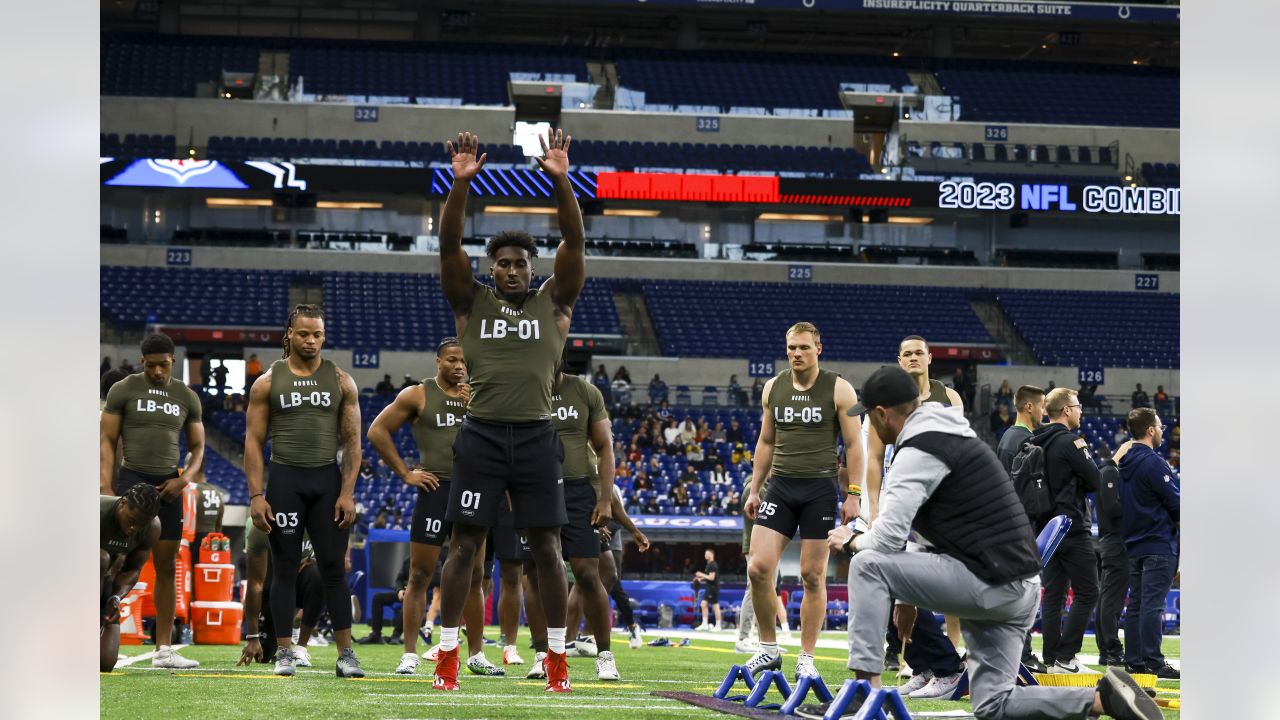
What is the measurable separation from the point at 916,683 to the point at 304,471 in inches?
154

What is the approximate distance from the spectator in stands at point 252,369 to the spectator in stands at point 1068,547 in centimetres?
2921

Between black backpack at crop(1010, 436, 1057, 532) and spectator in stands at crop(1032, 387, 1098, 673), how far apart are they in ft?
0.13

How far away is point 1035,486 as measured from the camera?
9.91 metres

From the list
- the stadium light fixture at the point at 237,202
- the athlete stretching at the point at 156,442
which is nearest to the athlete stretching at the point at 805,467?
the athlete stretching at the point at 156,442

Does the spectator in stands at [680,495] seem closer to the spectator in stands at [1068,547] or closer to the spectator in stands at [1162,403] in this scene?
the spectator in stands at [1162,403]

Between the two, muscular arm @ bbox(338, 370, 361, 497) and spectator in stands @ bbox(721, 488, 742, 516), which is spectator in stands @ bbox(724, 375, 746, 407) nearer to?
spectator in stands @ bbox(721, 488, 742, 516)

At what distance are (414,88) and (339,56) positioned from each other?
3.25 meters

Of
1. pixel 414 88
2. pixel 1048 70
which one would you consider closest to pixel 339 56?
pixel 414 88

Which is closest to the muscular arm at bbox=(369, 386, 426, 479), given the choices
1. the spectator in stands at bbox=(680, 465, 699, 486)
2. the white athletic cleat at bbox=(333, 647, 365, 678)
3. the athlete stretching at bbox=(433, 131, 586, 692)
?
the white athletic cleat at bbox=(333, 647, 365, 678)

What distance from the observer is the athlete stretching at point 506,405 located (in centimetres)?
725

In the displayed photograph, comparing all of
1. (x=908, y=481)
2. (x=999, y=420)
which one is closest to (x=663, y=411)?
(x=999, y=420)

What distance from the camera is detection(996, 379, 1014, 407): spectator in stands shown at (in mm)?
35969

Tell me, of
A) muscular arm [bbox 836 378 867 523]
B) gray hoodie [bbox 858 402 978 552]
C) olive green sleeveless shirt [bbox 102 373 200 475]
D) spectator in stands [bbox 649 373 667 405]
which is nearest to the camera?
gray hoodie [bbox 858 402 978 552]
